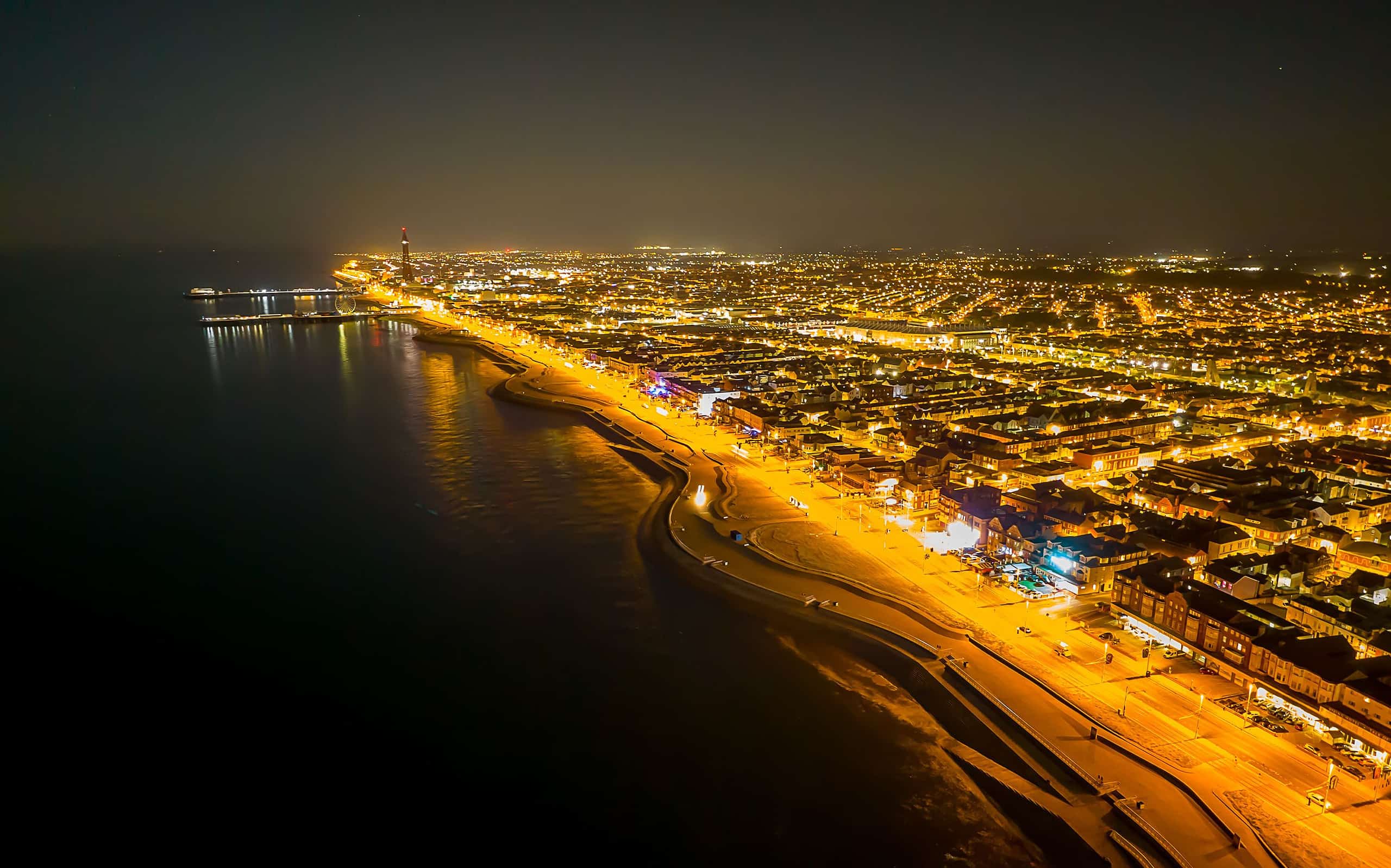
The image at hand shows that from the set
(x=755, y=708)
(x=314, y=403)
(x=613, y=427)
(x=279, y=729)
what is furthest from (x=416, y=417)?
(x=755, y=708)

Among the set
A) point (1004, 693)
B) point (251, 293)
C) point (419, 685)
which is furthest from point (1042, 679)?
point (251, 293)

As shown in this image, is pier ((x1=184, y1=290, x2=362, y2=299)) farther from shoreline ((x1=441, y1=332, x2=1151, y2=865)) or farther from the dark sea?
shoreline ((x1=441, y1=332, x2=1151, y2=865))

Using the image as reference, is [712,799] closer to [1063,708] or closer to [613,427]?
[1063,708]

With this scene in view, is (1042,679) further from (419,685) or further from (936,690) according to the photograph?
(419,685)

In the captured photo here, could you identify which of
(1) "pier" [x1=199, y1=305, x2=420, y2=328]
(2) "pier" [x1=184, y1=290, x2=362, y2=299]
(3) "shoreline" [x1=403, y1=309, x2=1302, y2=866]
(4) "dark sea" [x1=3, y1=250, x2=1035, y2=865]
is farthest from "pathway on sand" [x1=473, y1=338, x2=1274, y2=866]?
(2) "pier" [x1=184, y1=290, x2=362, y2=299]

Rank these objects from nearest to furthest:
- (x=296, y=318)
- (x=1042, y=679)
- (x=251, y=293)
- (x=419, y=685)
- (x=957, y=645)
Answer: (x=1042, y=679) → (x=419, y=685) → (x=957, y=645) → (x=296, y=318) → (x=251, y=293)
